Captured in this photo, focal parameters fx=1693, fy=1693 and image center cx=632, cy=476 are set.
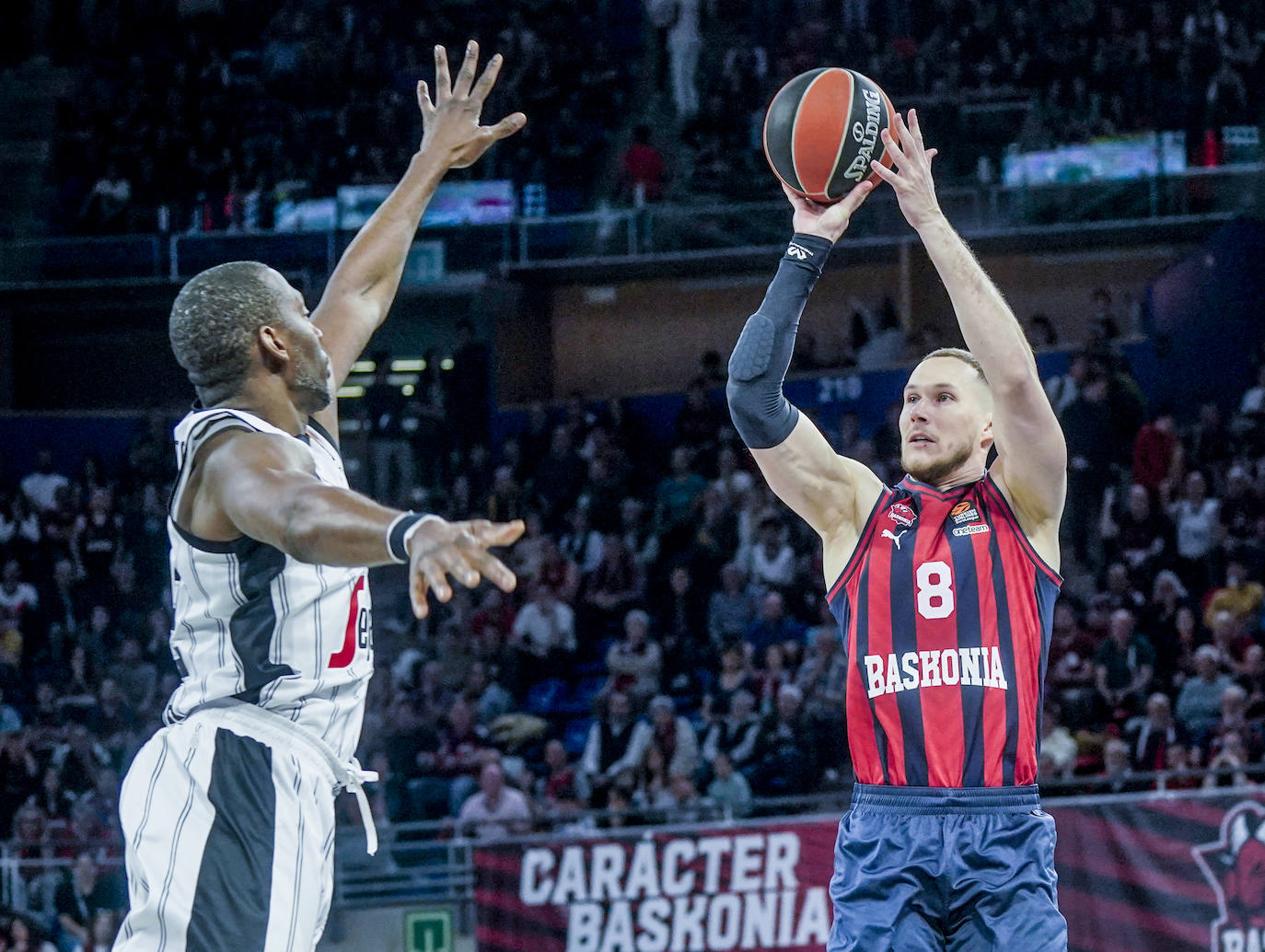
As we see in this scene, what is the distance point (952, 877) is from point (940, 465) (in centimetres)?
113

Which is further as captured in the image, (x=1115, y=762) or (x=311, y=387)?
(x=1115, y=762)

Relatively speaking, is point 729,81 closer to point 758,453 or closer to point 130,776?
point 758,453

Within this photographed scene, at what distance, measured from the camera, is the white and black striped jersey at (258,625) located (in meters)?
3.49

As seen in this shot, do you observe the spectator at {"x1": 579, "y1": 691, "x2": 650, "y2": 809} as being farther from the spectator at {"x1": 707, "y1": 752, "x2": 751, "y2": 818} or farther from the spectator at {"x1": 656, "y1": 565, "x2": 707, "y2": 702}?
the spectator at {"x1": 656, "y1": 565, "x2": 707, "y2": 702}

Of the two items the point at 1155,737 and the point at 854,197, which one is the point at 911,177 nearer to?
the point at 854,197

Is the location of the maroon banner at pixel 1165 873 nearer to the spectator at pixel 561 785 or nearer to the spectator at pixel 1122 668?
the spectator at pixel 1122 668

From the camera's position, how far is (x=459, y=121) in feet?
16.2

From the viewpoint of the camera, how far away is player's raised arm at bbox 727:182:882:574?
461cm

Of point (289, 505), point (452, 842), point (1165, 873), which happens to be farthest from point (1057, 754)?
point (289, 505)

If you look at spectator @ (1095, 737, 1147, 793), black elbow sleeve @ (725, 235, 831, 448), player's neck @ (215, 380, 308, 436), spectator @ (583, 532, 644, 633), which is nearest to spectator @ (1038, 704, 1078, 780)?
spectator @ (1095, 737, 1147, 793)

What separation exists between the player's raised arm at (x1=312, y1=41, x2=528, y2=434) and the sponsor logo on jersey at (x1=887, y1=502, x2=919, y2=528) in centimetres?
149

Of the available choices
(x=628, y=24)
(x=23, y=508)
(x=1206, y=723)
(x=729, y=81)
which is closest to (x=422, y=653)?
(x=23, y=508)

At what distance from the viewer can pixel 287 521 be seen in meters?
3.10

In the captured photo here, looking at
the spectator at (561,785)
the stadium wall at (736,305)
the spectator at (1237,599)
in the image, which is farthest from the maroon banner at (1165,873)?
the stadium wall at (736,305)
